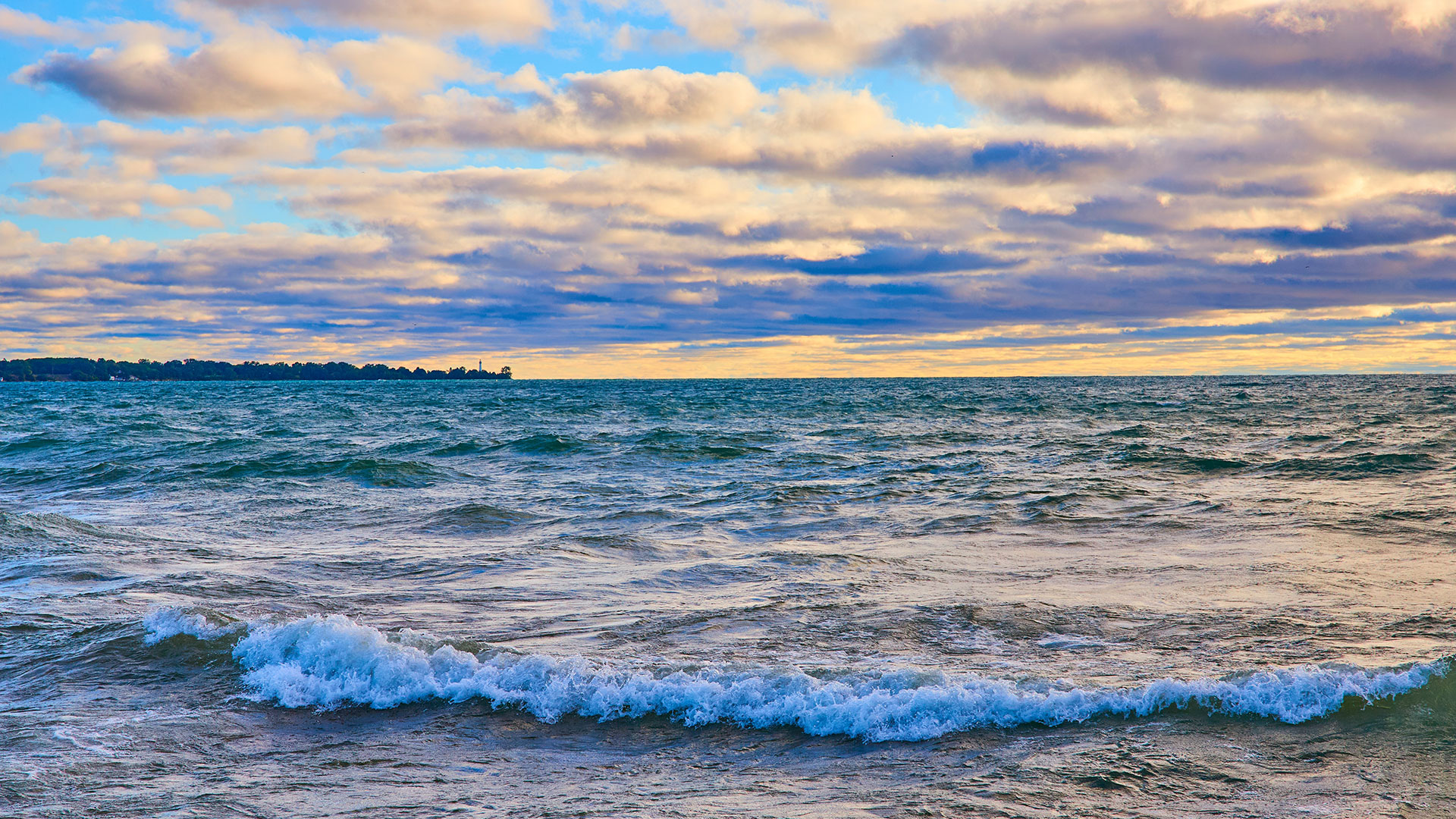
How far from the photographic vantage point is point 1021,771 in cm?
503

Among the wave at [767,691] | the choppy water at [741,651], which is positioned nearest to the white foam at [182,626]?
the choppy water at [741,651]

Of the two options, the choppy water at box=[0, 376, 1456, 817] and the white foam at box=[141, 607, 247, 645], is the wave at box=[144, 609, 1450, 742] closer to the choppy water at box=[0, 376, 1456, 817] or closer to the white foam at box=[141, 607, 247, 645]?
the choppy water at box=[0, 376, 1456, 817]

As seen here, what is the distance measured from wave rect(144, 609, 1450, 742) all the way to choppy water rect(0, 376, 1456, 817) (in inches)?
0.9

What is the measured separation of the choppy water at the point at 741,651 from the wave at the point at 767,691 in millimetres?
22

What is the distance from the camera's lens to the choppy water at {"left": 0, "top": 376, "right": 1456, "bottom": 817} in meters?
4.98

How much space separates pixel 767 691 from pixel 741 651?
3.72 feet

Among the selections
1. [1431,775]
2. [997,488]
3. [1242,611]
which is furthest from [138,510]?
[1431,775]

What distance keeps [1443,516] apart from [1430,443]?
45.5ft

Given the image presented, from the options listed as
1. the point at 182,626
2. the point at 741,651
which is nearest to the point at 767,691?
the point at 741,651

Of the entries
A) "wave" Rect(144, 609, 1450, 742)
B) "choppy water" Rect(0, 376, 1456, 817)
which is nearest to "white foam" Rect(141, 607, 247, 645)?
"choppy water" Rect(0, 376, 1456, 817)

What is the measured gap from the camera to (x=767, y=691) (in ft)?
20.3

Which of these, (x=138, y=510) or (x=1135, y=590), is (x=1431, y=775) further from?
(x=138, y=510)

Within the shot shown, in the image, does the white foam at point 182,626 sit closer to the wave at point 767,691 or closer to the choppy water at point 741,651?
the choppy water at point 741,651

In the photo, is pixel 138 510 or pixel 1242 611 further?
pixel 138 510
